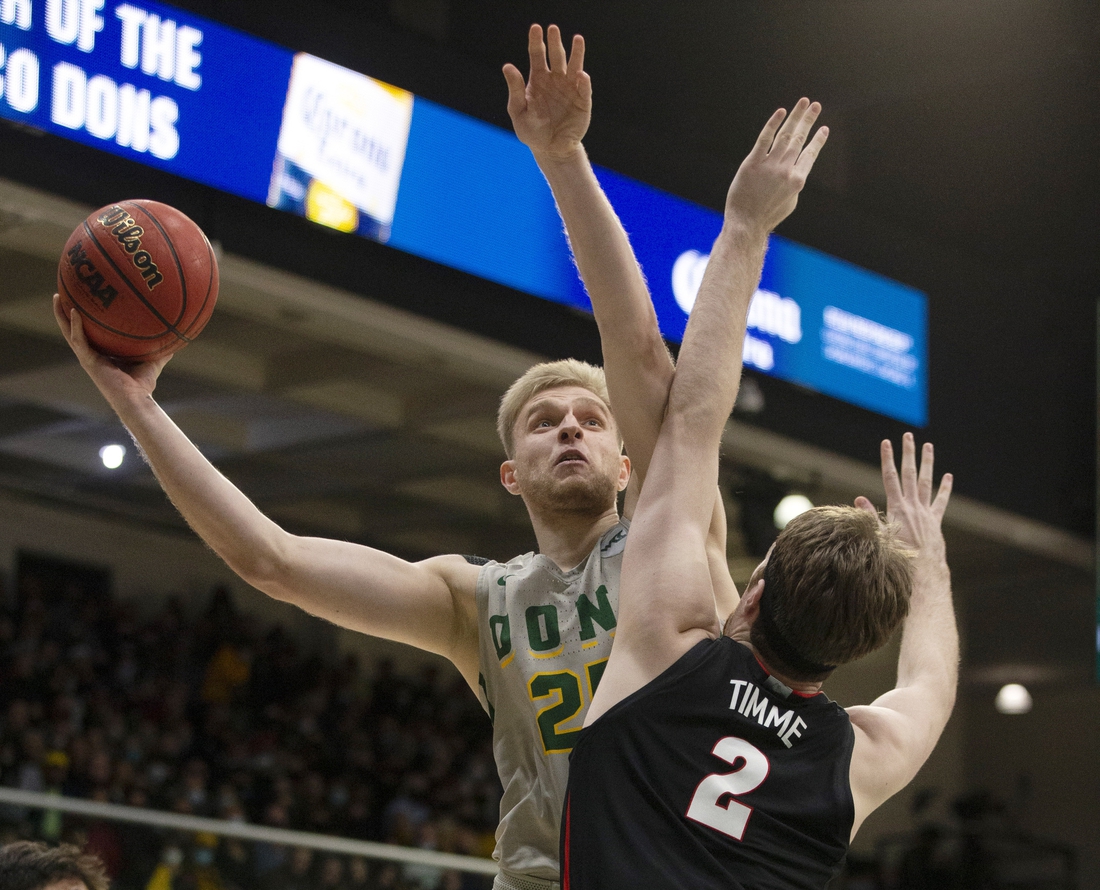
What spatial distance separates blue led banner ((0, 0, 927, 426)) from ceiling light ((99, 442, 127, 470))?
4.56 meters

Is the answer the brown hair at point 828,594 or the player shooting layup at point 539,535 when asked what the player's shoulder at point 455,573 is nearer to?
the player shooting layup at point 539,535

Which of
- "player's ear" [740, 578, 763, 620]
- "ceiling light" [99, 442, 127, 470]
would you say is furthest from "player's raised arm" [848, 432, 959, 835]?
"ceiling light" [99, 442, 127, 470]

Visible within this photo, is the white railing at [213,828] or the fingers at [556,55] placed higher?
the fingers at [556,55]

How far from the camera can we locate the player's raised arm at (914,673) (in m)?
2.38

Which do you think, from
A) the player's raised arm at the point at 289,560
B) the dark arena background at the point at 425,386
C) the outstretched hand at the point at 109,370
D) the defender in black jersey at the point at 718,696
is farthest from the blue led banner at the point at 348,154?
the defender in black jersey at the point at 718,696

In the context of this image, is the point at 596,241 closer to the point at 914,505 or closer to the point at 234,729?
the point at 914,505

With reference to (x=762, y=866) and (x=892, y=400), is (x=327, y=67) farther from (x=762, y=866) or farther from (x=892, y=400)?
(x=762, y=866)

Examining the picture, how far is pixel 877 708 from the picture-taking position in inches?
99.0

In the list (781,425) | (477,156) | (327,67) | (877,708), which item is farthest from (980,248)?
(877,708)

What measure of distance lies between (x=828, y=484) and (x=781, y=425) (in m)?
1.18

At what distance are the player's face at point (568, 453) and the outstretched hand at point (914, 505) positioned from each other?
22.9 inches

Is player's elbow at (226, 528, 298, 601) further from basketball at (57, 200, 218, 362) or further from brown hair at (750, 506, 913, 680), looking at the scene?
brown hair at (750, 506, 913, 680)

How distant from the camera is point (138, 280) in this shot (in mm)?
2838

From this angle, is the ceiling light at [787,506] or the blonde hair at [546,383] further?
the ceiling light at [787,506]
